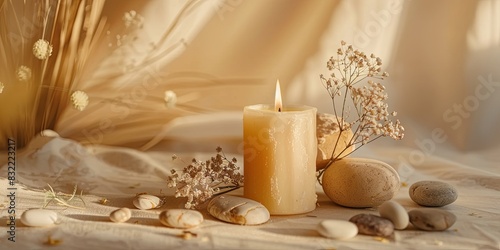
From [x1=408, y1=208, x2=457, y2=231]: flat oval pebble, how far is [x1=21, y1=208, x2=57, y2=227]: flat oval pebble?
61 cm

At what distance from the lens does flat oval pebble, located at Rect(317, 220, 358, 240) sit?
1.19 m

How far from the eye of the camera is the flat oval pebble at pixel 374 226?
3.95 ft

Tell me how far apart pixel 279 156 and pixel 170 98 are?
81 cm

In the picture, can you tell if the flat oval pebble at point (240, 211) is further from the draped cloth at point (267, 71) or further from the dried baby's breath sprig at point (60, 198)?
the draped cloth at point (267, 71)

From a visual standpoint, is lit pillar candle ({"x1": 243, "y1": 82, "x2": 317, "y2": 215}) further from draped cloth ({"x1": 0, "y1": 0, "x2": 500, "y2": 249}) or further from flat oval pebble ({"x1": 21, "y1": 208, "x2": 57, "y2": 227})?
draped cloth ({"x1": 0, "y1": 0, "x2": 500, "y2": 249})

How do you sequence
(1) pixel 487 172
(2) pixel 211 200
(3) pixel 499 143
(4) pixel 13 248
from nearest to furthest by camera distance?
(4) pixel 13 248
(2) pixel 211 200
(1) pixel 487 172
(3) pixel 499 143

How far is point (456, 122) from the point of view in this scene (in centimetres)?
208

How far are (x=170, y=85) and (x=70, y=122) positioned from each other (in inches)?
11.7

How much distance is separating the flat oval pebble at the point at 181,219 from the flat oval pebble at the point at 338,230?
21 centimetres

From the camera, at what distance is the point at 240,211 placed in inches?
49.5

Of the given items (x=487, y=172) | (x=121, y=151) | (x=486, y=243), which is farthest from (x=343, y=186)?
(x=121, y=151)

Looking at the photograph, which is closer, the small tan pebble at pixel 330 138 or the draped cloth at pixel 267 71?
the small tan pebble at pixel 330 138

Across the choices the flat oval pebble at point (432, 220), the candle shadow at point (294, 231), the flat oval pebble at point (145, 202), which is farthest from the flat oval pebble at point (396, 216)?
the flat oval pebble at point (145, 202)

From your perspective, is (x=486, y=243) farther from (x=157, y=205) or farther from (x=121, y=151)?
(x=121, y=151)
